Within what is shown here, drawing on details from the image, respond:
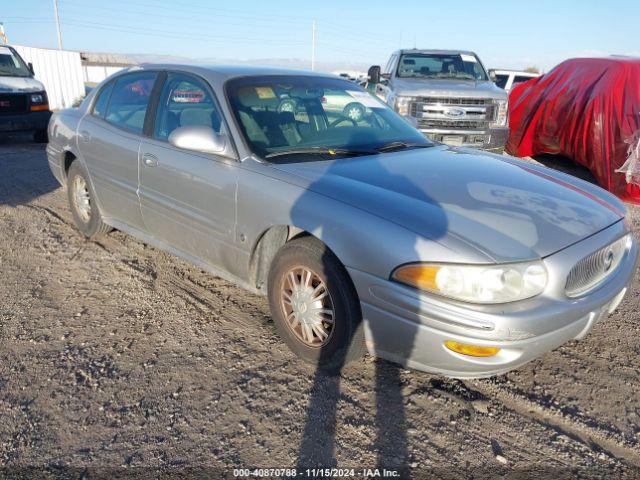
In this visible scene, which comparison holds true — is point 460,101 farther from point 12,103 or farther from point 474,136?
point 12,103

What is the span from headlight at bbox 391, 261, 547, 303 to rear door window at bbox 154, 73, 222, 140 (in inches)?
71.1

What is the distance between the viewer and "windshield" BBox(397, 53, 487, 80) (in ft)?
30.7

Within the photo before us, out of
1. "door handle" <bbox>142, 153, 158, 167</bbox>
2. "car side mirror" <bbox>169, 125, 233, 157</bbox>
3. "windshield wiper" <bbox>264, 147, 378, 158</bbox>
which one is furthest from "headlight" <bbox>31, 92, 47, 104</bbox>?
"windshield wiper" <bbox>264, 147, 378, 158</bbox>

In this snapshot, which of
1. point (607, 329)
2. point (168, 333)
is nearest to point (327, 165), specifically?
point (168, 333)

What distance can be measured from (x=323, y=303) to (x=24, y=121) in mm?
9714

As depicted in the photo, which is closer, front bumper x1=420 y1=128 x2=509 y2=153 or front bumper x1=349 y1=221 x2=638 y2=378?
front bumper x1=349 y1=221 x2=638 y2=378

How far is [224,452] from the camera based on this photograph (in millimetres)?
2361

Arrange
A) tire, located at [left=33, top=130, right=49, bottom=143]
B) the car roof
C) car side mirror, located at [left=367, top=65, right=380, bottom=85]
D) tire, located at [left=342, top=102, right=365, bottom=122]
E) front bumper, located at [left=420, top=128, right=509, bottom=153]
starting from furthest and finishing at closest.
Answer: tire, located at [left=33, top=130, right=49, bottom=143], car side mirror, located at [left=367, top=65, right=380, bottom=85], front bumper, located at [left=420, top=128, right=509, bottom=153], tire, located at [left=342, top=102, right=365, bottom=122], the car roof

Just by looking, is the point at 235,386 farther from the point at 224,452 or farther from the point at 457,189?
the point at 457,189

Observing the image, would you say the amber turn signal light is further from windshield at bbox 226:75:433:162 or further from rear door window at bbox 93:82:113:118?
rear door window at bbox 93:82:113:118

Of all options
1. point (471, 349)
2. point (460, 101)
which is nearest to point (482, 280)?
point (471, 349)

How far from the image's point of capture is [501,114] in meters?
8.54

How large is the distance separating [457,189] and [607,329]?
1.59 metres

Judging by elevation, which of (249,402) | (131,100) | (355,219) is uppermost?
(131,100)
